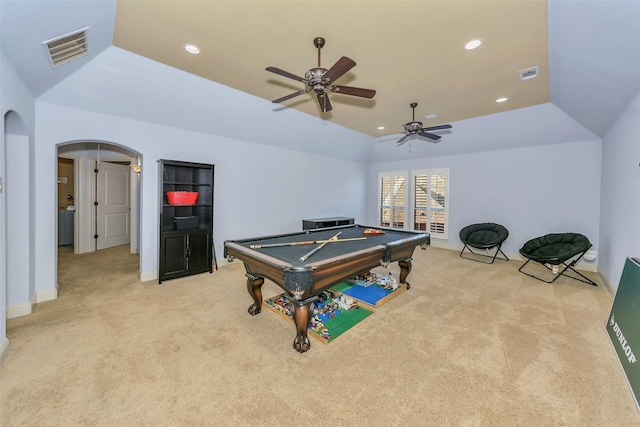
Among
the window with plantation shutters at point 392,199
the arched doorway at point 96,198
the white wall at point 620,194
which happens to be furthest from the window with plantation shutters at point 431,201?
the arched doorway at point 96,198

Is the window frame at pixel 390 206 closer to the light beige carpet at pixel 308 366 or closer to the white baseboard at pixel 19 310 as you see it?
the light beige carpet at pixel 308 366

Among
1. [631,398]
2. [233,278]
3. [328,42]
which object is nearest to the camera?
[631,398]

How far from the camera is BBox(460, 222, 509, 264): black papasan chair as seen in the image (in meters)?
4.95

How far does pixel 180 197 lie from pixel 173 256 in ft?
3.02

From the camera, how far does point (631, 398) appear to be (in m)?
1.66

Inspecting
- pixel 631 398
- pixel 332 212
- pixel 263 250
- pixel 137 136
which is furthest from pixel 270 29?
pixel 332 212

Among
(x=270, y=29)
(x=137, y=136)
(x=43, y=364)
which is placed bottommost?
(x=43, y=364)

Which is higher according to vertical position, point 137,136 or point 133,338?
point 137,136

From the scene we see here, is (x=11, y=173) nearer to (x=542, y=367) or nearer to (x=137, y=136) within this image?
(x=137, y=136)

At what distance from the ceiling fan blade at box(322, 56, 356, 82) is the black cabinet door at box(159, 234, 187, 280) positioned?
10.4 ft

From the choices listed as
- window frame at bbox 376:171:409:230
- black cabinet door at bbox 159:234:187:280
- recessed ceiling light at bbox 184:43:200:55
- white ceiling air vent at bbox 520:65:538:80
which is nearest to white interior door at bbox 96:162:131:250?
black cabinet door at bbox 159:234:187:280

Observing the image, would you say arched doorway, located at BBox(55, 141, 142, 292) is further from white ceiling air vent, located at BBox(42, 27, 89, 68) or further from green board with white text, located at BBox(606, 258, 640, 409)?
green board with white text, located at BBox(606, 258, 640, 409)

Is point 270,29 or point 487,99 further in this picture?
point 487,99

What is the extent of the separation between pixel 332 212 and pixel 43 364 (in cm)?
570
